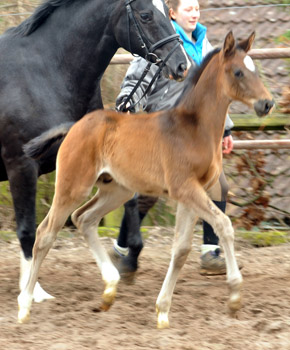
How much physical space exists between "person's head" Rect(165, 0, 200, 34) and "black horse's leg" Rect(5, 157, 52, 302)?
136 centimetres

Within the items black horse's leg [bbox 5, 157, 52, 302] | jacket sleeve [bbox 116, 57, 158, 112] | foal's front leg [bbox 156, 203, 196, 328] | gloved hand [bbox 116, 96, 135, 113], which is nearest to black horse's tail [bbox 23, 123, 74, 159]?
black horse's leg [bbox 5, 157, 52, 302]

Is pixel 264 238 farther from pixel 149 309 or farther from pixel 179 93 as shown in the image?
pixel 149 309

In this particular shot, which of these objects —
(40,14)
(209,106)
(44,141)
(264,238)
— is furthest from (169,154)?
(264,238)

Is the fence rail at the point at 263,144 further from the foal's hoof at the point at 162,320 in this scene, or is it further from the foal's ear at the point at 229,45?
the foal's hoof at the point at 162,320

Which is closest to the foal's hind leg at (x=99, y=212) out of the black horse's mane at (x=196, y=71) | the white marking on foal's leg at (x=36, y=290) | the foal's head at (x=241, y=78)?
the white marking on foal's leg at (x=36, y=290)

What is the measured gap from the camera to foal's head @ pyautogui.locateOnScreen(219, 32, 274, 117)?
399 centimetres

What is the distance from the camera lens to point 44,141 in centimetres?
445

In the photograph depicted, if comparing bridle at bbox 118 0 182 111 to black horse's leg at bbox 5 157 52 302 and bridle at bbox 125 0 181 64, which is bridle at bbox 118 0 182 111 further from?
black horse's leg at bbox 5 157 52 302

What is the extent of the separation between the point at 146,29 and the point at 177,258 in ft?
4.84

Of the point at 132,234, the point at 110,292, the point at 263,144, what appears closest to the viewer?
the point at 110,292

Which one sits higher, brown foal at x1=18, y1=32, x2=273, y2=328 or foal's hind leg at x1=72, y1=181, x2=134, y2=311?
brown foal at x1=18, y1=32, x2=273, y2=328

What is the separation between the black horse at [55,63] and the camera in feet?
15.8

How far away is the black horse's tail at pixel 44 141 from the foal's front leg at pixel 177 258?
82 centimetres

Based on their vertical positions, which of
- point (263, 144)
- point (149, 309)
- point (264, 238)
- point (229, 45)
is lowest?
point (264, 238)
